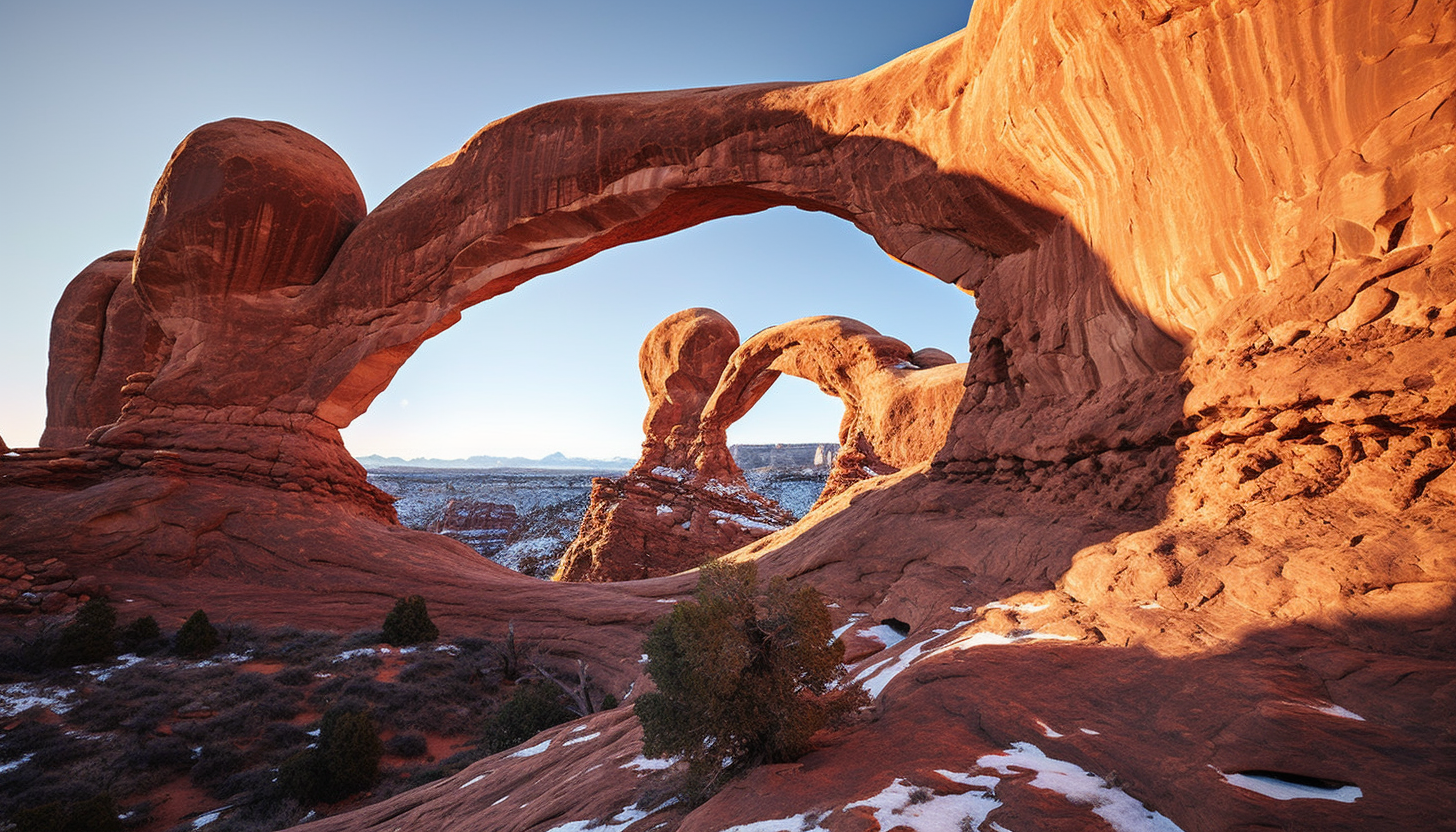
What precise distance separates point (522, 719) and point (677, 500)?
34.1 feet

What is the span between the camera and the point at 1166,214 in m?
5.40

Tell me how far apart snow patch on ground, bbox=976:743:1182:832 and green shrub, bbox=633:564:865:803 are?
3.02 ft

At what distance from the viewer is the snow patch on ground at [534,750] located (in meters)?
5.57

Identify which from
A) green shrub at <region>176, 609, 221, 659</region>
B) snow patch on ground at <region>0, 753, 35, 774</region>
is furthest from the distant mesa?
snow patch on ground at <region>0, 753, 35, 774</region>

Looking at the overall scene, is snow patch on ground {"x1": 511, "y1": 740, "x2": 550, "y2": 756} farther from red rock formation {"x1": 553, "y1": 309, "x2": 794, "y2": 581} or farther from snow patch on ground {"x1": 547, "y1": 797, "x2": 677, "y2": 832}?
red rock formation {"x1": 553, "y1": 309, "x2": 794, "y2": 581}

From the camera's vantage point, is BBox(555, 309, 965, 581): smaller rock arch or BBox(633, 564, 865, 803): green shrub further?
BBox(555, 309, 965, 581): smaller rock arch

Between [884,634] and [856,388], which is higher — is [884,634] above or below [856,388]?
below

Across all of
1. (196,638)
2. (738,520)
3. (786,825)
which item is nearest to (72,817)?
(196,638)

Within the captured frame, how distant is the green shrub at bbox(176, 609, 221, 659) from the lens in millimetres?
8969

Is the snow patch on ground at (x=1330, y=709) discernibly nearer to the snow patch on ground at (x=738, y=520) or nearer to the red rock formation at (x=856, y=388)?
the red rock formation at (x=856, y=388)

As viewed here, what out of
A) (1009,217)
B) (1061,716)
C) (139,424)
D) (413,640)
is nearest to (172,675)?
(413,640)

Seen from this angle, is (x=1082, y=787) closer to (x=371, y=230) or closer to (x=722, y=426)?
(x=371, y=230)

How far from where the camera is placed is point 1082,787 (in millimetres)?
2453

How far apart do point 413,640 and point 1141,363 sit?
10354mm
